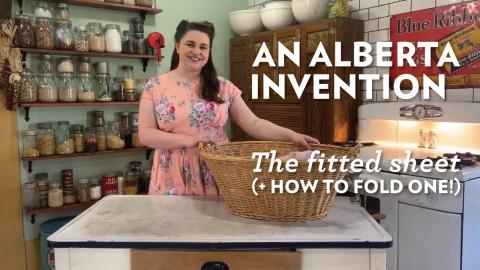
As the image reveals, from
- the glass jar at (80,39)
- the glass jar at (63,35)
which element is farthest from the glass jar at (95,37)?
the glass jar at (63,35)

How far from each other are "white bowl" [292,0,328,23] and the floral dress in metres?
1.54

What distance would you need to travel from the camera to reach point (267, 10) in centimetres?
323

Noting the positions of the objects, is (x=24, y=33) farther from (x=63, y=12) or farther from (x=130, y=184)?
(x=130, y=184)

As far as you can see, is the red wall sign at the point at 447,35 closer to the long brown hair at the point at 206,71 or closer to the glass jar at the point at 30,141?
the long brown hair at the point at 206,71

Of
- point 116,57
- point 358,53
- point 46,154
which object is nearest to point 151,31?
point 116,57

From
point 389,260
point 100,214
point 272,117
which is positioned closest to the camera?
point 100,214

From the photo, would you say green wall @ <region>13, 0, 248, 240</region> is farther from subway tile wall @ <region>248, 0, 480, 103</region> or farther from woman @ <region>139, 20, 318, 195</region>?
woman @ <region>139, 20, 318, 195</region>

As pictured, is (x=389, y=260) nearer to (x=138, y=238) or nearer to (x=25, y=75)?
(x=138, y=238)

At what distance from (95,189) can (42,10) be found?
1186 mm

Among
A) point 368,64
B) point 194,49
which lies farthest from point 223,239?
point 368,64

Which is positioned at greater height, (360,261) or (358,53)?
(358,53)

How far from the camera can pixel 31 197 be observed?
2.70 m

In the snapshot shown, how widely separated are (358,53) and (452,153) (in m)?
0.92

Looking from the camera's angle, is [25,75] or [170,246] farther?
[25,75]
